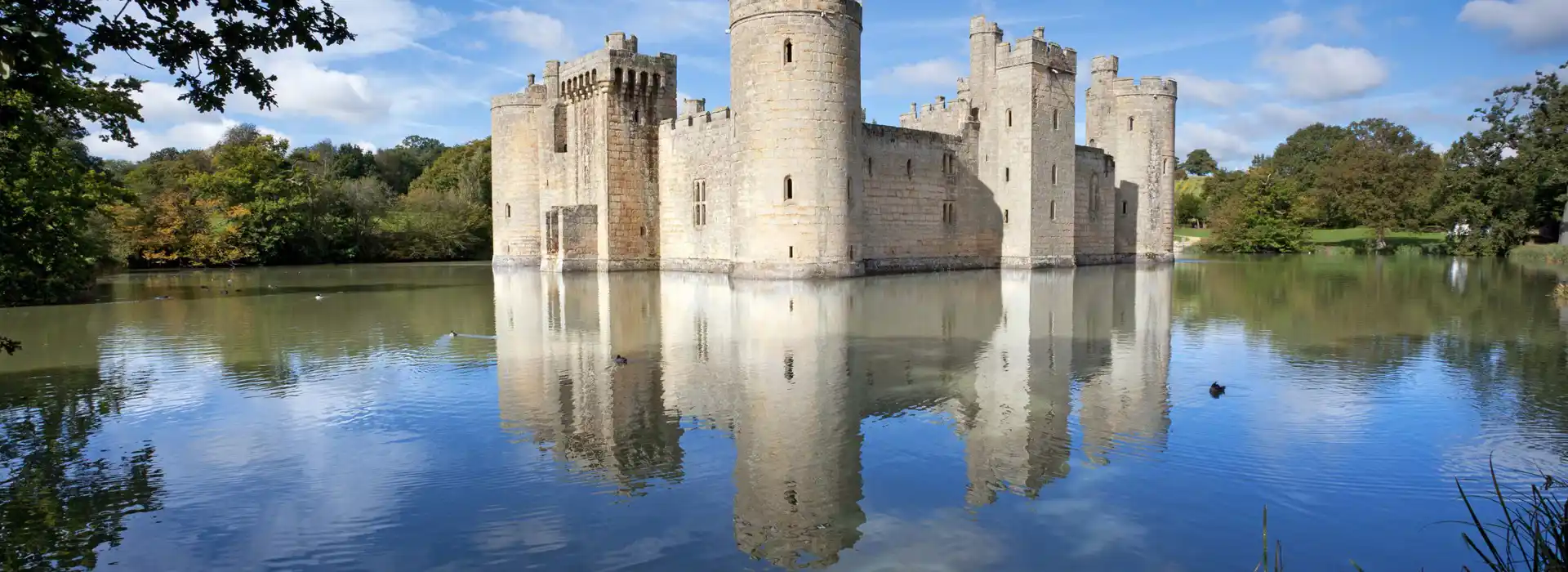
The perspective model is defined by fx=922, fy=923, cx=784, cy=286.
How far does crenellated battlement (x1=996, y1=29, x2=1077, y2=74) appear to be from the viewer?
31.9 meters

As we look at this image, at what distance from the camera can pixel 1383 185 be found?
2223 inches

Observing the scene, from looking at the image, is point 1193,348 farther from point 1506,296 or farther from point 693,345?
point 1506,296

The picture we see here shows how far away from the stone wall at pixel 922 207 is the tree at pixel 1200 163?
84379 millimetres

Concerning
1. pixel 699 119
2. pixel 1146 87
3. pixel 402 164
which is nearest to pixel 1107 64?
pixel 1146 87

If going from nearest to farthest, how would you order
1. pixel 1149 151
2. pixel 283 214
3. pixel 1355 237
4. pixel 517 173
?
pixel 517 173
pixel 1149 151
pixel 283 214
pixel 1355 237

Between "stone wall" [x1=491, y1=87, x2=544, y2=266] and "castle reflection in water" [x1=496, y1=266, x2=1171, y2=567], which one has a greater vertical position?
"stone wall" [x1=491, y1=87, x2=544, y2=266]

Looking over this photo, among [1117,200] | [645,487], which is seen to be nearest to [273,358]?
[645,487]

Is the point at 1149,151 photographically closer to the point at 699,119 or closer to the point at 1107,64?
the point at 1107,64

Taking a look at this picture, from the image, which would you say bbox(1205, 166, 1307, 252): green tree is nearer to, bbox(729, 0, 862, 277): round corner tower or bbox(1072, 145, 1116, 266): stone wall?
bbox(1072, 145, 1116, 266): stone wall

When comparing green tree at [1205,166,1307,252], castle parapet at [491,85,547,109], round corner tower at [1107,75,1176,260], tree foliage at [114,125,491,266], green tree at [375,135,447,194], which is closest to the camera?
castle parapet at [491,85,547,109]

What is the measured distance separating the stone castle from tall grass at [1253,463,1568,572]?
20.6 meters

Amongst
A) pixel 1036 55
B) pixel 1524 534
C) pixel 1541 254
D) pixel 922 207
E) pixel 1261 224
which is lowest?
pixel 1524 534

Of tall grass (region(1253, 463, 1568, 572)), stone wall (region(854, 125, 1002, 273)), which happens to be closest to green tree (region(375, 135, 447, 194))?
stone wall (region(854, 125, 1002, 273))

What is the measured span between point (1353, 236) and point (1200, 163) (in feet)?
154
